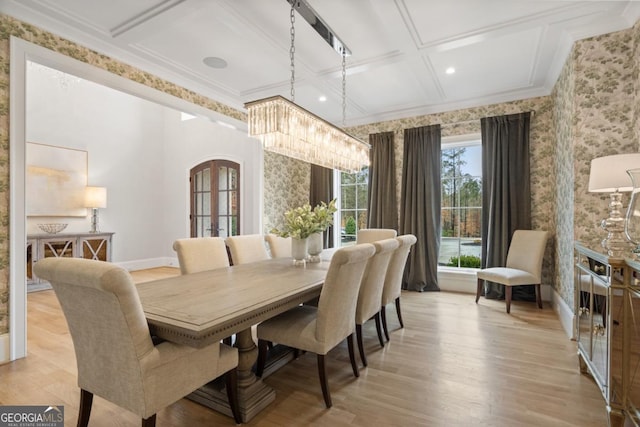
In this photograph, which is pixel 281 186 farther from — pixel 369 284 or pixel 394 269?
pixel 369 284

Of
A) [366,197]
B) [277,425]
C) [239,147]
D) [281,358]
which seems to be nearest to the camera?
[277,425]

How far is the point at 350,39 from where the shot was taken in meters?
2.94

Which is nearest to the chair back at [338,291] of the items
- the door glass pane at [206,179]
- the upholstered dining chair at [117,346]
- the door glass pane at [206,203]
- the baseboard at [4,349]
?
the upholstered dining chair at [117,346]

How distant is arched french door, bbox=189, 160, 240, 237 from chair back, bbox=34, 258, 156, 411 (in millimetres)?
4737

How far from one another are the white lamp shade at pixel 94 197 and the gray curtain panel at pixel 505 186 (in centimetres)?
627

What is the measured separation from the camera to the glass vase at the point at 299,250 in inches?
117

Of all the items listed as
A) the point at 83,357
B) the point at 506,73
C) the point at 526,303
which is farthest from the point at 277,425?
the point at 506,73

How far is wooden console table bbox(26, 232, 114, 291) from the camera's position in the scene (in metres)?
4.66

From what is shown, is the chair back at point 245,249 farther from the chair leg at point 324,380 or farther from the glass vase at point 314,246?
the chair leg at point 324,380

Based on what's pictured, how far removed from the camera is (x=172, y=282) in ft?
7.10

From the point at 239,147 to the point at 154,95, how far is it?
2.70m

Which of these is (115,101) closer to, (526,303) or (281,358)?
(281,358)

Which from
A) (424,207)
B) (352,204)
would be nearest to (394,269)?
(424,207)

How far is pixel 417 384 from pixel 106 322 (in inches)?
75.0
